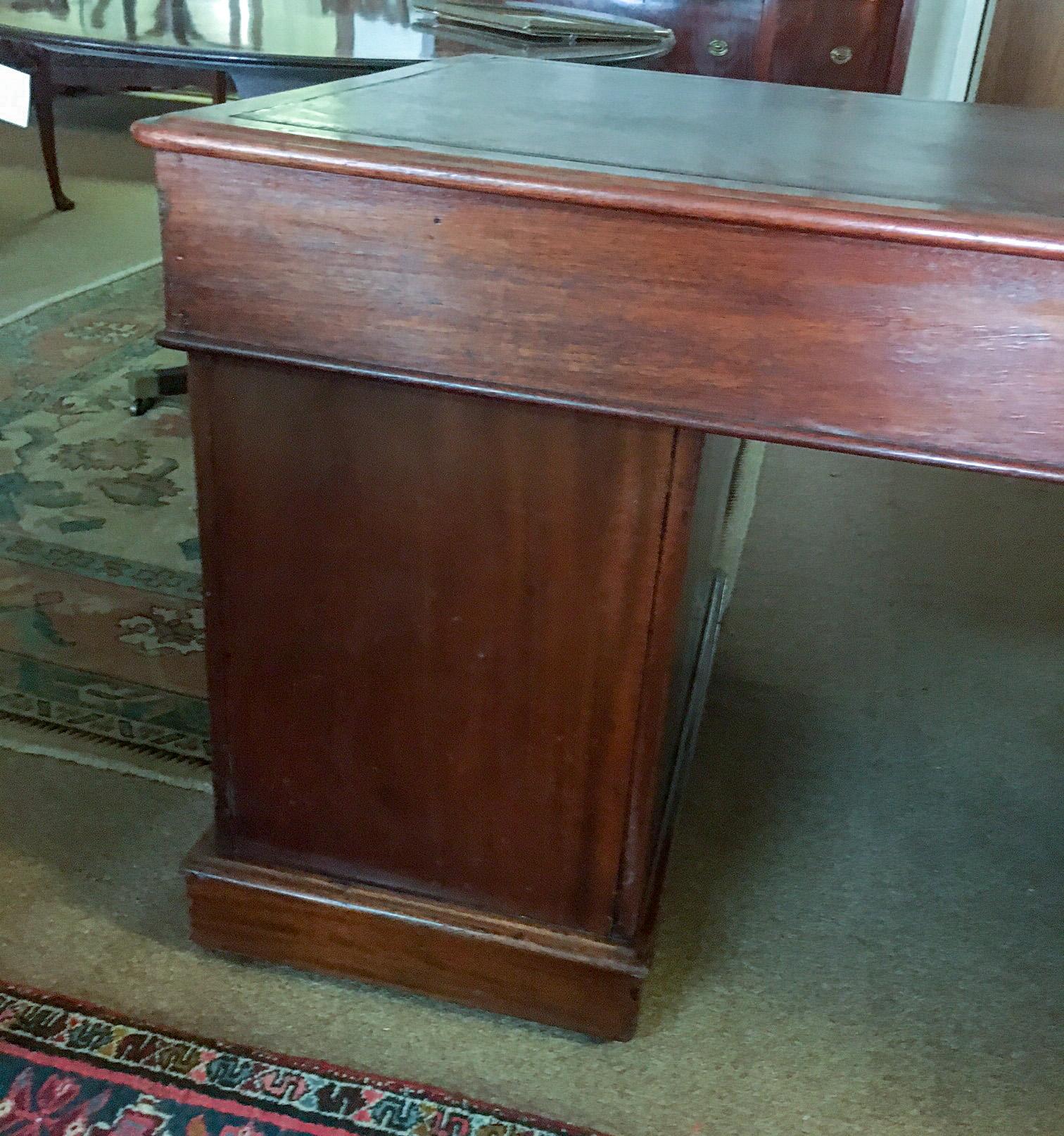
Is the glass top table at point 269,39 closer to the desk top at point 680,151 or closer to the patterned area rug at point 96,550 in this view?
the desk top at point 680,151

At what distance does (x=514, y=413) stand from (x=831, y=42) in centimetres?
274

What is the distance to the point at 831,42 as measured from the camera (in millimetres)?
3055

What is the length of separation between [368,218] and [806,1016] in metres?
0.83

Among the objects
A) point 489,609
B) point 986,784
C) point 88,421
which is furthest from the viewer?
point 88,421

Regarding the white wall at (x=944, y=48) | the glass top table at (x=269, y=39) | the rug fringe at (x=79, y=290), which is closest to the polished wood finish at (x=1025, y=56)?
the white wall at (x=944, y=48)

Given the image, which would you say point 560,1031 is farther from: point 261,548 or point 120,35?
point 120,35

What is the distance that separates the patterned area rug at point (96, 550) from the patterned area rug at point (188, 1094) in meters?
0.41

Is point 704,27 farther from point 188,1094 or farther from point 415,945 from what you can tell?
point 188,1094

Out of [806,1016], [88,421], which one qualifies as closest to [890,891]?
[806,1016]

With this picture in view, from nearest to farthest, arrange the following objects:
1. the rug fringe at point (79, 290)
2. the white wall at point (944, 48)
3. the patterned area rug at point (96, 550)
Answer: the patterned area rug at point (96, 550), the rug fringe at point (79, 290), the white wall at point (944, 48)

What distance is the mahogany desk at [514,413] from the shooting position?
69cm

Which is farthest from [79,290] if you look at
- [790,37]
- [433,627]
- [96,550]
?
[433,627]

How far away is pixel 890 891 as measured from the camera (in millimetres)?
1231

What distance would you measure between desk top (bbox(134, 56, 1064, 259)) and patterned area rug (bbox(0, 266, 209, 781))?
83 cm
